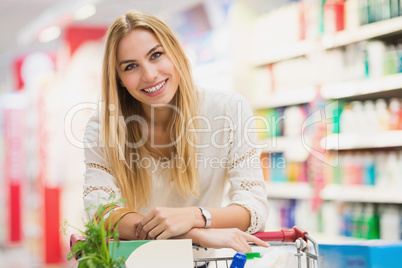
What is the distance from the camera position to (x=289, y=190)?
4422 millimetres

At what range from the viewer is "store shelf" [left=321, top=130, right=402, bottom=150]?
343 centimetres

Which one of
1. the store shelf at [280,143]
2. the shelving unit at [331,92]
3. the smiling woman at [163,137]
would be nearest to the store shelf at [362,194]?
the shelving unit at [331,92]

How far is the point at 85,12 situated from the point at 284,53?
2.64 meters

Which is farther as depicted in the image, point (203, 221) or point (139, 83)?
point (139, 83)

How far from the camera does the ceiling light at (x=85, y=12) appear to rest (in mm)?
5621

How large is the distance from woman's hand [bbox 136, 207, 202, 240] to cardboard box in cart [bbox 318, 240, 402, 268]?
15.5 inches

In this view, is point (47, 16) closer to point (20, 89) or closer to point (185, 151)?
point (20, 89)

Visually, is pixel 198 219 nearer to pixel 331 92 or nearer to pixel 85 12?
pixel 331 92

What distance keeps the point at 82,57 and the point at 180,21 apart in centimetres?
180

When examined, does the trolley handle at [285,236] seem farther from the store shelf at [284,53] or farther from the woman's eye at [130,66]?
the store shelf at [284,53]

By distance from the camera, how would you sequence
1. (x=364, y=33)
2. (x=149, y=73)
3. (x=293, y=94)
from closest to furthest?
(x=149, y=73) < (x=364, y=33) < (x=293, y=94)

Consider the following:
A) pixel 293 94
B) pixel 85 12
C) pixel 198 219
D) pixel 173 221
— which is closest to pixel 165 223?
pixel 173 221

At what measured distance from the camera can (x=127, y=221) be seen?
55.8 inches

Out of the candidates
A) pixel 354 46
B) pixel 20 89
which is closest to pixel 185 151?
pixel 354 46
